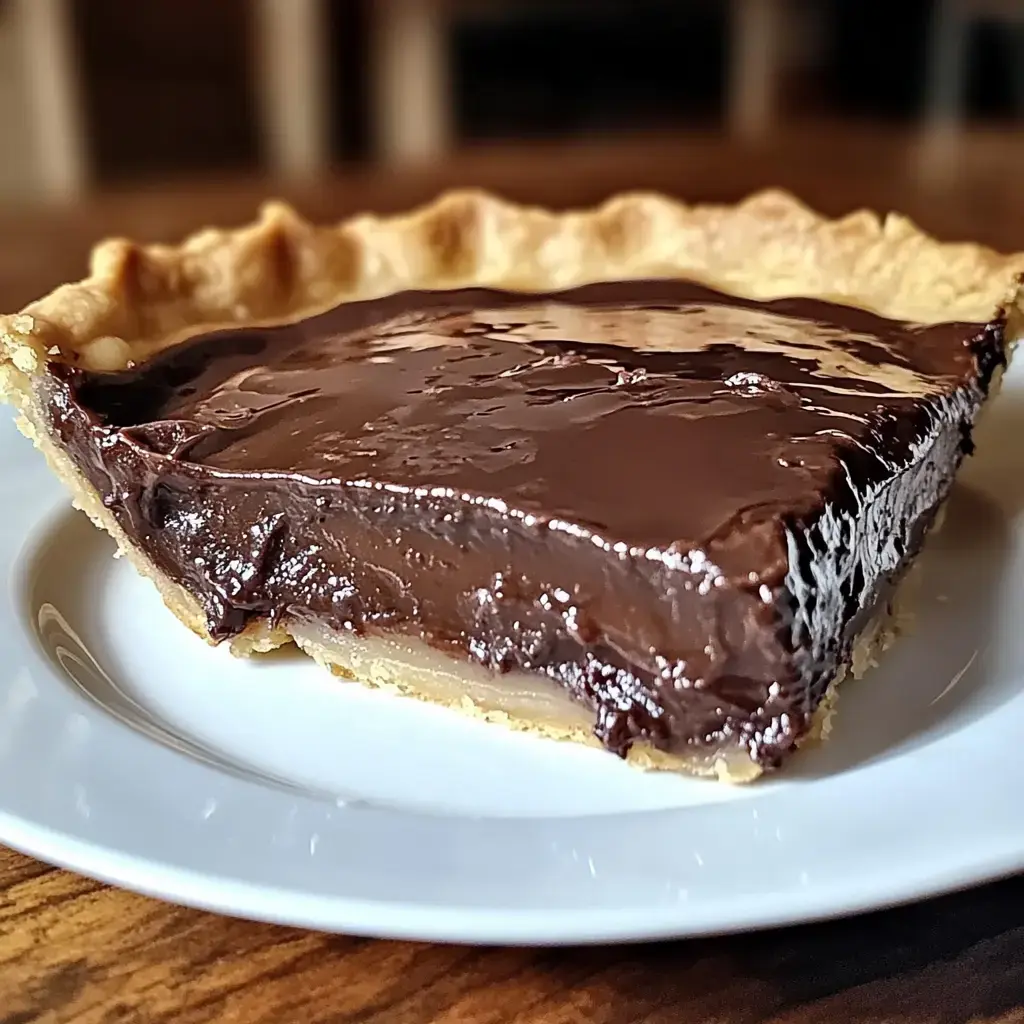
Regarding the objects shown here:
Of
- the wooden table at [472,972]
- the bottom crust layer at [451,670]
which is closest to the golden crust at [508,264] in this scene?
the bottom crust layer at [451,670]

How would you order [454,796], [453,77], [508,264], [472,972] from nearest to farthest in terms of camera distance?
[472,972], [454,796], [508,264], [453,77]

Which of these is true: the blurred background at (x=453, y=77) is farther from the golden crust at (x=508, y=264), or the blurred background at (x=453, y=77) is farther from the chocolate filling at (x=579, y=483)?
the chocolate filling at (x=579, y=483)

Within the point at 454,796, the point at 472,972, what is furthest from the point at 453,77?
the point at 472,972

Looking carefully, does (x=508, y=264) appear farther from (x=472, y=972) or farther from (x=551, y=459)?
(x=472, y=972)

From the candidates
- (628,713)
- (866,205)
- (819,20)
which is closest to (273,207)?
(628,713)

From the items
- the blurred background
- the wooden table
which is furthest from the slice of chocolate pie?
the blurred background
